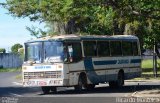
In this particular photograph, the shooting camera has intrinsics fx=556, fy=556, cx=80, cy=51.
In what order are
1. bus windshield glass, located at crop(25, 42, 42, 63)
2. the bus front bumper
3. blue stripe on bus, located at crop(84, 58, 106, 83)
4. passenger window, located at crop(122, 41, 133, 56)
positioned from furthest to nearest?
passenger window, located at crop(122, 41, 133, 56), blue stripe on bus, located at crop(84, 58, 106, 83), bus windshield glass, located at crop(25, 42, 42, 63), the bus front bumper

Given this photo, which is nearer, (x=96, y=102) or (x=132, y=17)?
(x=96, y=102)

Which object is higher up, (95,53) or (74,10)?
(74,10)

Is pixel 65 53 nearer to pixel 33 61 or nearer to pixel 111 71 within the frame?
pixel 33 61

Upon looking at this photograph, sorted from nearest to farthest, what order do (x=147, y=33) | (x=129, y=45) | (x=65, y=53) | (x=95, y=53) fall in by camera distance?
(x=65, y=53) < (x=95, y=53) < (x=129, y=45) < (x=147, y=33)

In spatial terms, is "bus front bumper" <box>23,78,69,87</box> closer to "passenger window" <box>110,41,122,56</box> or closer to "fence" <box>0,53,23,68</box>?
"passenger window" <box>110,41,122,56</box>

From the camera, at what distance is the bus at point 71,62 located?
28078 millimetres

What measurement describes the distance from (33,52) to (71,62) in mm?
2221

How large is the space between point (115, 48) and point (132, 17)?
7.88m

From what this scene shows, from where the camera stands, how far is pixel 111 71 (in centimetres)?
3178

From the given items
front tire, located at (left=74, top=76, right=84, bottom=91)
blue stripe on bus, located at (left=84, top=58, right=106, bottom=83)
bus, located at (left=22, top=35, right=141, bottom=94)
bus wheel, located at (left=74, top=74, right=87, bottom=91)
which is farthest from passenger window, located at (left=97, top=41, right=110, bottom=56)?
front tire, located at (left=74, top=76, right=84, bottom=91)

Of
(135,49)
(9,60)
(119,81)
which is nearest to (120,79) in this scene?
(119,81)

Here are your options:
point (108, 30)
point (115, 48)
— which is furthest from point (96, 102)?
point (108, 30)

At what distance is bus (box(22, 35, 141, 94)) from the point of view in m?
28.1

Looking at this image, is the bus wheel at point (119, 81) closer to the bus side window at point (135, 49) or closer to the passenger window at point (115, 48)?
the passenger window at point (115, 48)
